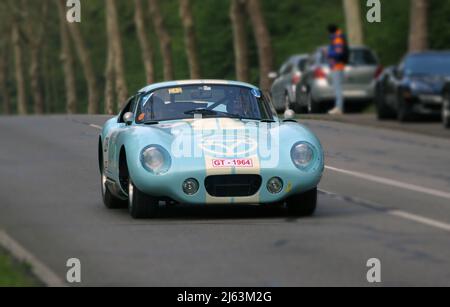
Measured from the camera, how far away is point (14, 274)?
1016cm

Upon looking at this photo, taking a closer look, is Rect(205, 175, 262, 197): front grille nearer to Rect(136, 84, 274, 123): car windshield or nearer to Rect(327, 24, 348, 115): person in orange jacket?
Rect(136, 84, 274, 123): car windshield

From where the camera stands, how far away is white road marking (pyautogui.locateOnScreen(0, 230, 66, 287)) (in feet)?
32.1

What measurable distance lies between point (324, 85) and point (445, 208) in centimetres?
1991

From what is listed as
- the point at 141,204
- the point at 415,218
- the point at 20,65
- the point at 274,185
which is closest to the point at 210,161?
the point at 274,185

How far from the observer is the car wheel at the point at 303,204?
13.9 meters

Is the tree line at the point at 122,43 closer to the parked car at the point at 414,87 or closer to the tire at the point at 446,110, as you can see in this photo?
the parked car at the point at 414,87

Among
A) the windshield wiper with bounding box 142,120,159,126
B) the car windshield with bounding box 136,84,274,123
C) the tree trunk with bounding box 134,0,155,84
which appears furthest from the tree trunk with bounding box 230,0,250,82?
the windshield wiper with bounding box 142,120,159,126

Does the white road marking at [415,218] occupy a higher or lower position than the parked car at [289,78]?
higher

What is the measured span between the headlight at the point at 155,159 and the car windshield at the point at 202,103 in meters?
1.05

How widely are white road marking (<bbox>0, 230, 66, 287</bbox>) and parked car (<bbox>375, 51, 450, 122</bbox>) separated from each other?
18.3 metres

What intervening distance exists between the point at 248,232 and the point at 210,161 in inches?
42.8

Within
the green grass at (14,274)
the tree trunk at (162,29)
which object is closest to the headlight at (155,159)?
the green grass at (14,274)

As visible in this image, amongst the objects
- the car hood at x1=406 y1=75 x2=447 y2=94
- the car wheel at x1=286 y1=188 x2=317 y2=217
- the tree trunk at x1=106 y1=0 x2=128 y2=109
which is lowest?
the tree trunk at x1=106 y1=0 x2=128 y2=109
